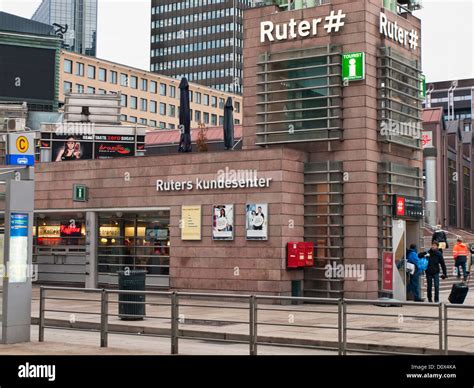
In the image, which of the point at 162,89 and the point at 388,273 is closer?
the point at 388,273

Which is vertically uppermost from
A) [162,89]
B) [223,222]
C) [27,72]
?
[162,89]

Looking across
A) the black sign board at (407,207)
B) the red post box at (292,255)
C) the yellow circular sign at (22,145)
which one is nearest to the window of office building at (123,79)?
the black sign board at (407,207)

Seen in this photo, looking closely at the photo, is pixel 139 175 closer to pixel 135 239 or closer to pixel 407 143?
pixel 135 239

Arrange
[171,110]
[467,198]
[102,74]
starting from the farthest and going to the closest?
[171,110] → [102,74] → [467,198]

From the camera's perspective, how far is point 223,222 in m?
26.4

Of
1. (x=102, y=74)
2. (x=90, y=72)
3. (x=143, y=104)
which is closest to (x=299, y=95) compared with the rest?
(x=90, y=72)

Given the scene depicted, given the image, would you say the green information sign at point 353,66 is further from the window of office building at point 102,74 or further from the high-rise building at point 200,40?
the high-rise building at point 200,40

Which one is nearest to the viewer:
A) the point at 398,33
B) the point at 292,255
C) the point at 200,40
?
the point at 292,255

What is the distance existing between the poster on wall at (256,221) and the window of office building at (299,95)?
2605mm

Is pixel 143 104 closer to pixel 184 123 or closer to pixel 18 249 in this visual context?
pixel 184 123

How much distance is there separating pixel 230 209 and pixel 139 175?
4.24 meters

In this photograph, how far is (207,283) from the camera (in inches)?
1052

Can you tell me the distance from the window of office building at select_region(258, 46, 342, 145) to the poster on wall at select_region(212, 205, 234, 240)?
2.72 metres

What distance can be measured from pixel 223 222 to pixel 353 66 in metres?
6.49
